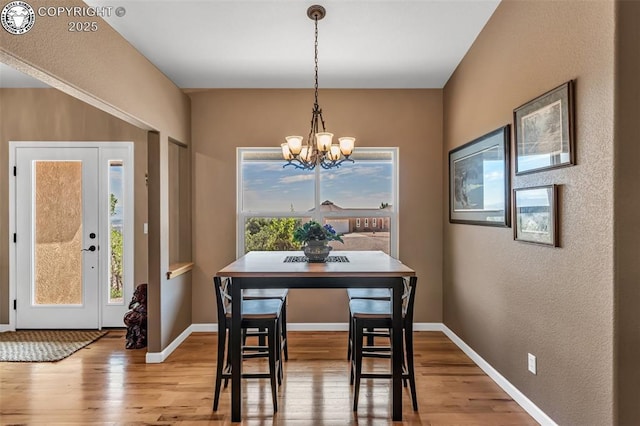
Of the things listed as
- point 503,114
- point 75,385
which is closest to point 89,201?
point 75,385

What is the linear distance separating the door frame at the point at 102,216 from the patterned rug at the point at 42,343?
220 millimetres

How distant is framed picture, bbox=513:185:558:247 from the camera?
7.44 feet

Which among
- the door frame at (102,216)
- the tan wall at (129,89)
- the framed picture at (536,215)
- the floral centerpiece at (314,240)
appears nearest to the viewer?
the tan wall at (129,89)

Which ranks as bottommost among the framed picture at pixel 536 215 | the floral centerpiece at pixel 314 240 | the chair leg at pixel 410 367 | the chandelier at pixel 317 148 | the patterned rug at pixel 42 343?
the patterned rug at pixel 42 343

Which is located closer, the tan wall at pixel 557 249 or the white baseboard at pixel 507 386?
the tan wall at pixel 557 249

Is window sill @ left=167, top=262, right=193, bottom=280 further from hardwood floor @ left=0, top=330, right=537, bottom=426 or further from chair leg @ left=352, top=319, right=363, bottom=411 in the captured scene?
chair leg @ left=352, top=319, right=363, bottom=411

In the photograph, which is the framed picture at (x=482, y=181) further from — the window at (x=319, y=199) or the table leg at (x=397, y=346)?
the table leg at (x=397, y=346)

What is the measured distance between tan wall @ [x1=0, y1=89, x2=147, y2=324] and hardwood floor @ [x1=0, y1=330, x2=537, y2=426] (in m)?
1.28

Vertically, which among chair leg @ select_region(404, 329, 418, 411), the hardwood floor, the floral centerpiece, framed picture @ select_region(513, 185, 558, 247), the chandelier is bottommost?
the hardwood floor

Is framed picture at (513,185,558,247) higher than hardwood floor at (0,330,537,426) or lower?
higher

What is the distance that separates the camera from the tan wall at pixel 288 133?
4.40 m

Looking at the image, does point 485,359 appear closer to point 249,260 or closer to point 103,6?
point 249,260

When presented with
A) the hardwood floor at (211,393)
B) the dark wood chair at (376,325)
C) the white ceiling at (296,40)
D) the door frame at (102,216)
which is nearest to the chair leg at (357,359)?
the dark wood chair at (376,325)

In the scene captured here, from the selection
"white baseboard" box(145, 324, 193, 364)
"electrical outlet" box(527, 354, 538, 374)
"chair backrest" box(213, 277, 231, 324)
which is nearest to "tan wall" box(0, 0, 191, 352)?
"white baseboard" box(145, 324, 193, 364)
